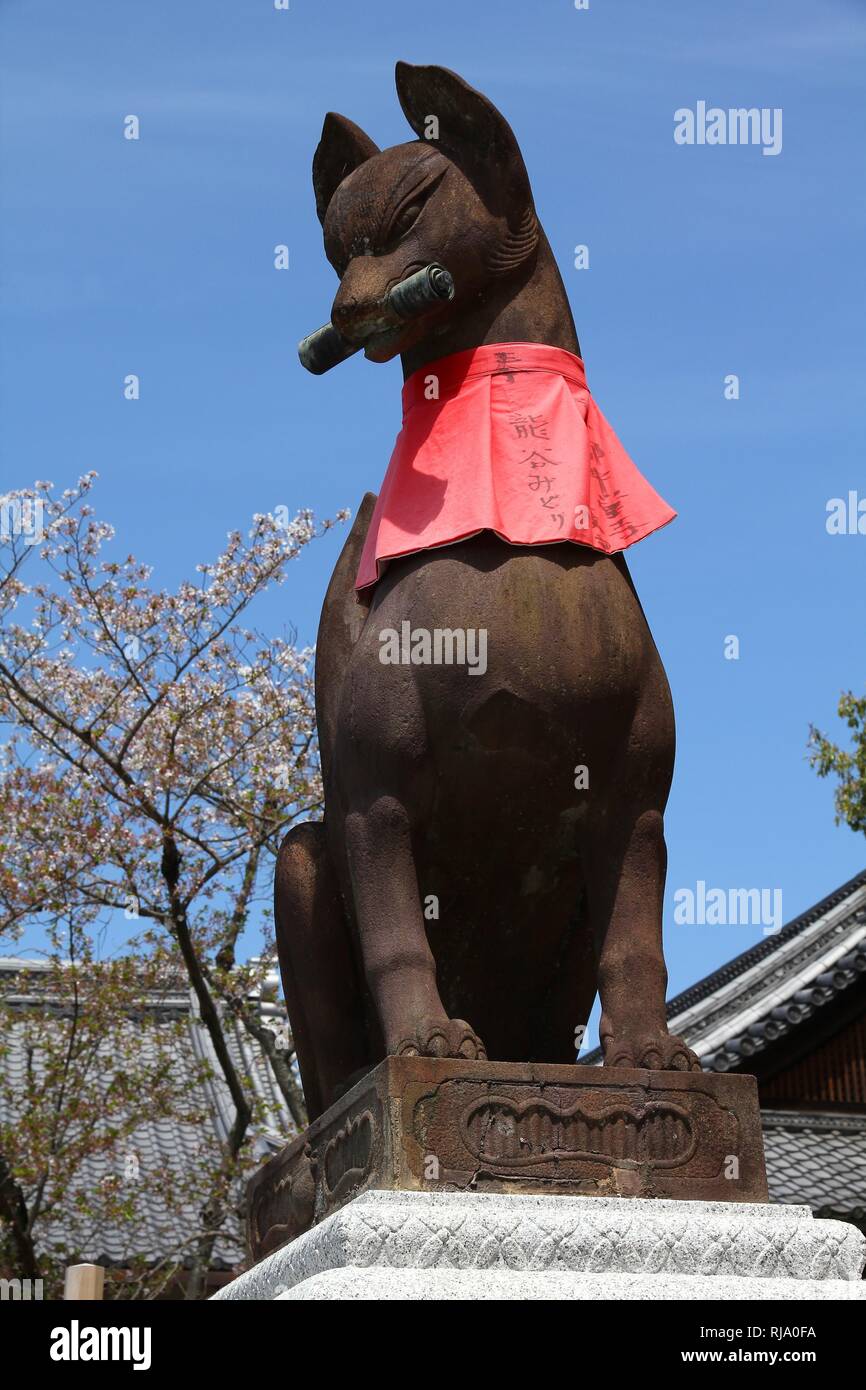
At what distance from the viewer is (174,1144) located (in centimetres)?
1905

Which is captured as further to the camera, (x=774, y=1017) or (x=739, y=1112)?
(x=774, y=1017)

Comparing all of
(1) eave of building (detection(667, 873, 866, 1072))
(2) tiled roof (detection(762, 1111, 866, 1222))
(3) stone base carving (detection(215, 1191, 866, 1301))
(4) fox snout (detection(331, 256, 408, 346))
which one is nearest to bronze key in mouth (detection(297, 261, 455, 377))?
(4) fox snout (detection(331, 256, 408, 346))

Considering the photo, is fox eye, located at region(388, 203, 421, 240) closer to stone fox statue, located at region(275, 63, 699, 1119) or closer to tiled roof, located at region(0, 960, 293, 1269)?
stone fox statue, located at region(275, 63, 699, 1119)

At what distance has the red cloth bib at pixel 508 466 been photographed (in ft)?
15.5

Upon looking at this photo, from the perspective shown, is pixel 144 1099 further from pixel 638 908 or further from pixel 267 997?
pixel 638 908

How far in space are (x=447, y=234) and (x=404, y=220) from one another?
0.13 m

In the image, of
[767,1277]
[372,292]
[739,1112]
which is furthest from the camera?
[372,292]

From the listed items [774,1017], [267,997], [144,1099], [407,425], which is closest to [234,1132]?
[267,997]

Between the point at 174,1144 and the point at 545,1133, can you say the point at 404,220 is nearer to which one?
the point at 545,1133

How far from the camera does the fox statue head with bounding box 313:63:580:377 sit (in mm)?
4859

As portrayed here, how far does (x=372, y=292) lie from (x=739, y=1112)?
241cm

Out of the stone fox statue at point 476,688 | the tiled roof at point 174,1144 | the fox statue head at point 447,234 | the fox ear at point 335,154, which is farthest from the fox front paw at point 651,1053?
the tiled roof at point 174,1144

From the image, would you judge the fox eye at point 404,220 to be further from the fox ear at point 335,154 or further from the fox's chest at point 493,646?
the fox's chest at point 493,646
